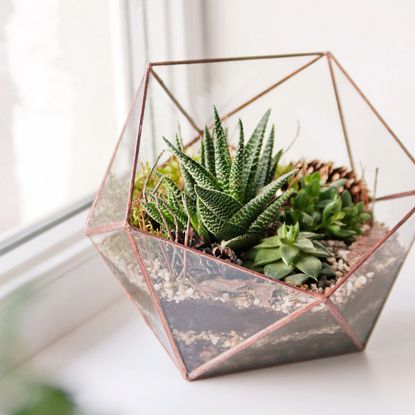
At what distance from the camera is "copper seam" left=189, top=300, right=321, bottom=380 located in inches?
27.7

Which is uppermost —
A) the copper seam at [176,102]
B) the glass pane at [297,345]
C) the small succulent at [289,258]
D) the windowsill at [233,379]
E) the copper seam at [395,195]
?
the copper seam at [176,102]

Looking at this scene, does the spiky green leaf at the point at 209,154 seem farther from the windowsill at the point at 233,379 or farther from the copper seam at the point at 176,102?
the windowsill at the point at 233,379

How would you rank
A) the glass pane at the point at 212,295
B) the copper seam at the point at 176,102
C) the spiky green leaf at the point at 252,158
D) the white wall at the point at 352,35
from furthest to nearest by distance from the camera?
the white wall at the point at 352,35, the copper seam at the point at 176,102, the spiky green leaf at the point at 252,158, the glass pane at the point at 212,295

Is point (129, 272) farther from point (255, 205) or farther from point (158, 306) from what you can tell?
point (255, 205)

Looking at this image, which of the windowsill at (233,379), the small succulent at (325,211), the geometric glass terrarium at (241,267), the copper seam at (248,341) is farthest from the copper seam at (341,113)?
the copper seam at (248,341)

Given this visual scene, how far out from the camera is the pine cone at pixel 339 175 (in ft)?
3.00

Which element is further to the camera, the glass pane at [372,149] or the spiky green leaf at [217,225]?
the glass pane at [372,149]

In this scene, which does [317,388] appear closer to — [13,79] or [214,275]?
[214,275]

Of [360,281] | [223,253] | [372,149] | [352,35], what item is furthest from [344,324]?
[352,35]

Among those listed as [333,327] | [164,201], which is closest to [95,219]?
[164,201]

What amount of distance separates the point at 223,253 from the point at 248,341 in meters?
0.10

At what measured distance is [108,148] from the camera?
3.85 ft

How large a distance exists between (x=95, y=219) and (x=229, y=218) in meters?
0.16

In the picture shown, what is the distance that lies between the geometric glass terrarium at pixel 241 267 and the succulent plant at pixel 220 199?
50 mm
